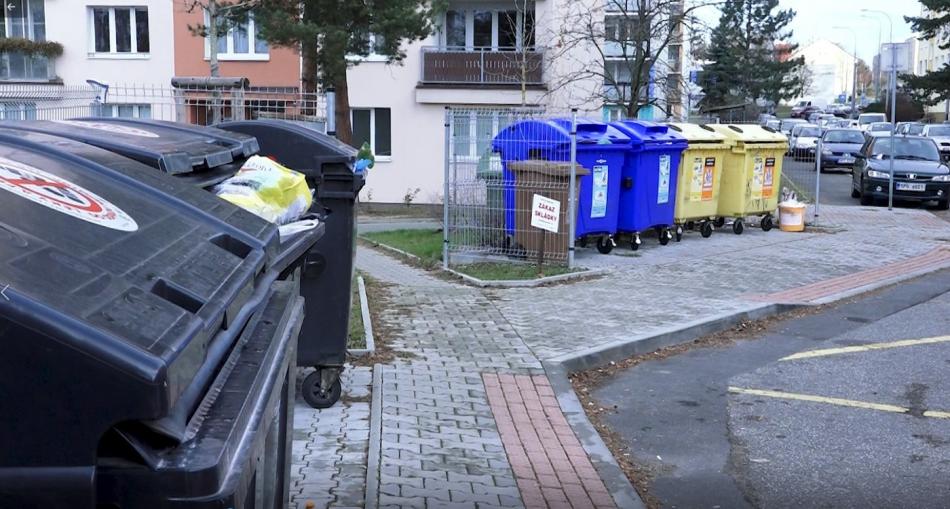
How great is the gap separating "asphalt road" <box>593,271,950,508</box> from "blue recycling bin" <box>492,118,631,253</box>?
3888 mm

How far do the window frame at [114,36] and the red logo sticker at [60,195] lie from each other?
30164 mm

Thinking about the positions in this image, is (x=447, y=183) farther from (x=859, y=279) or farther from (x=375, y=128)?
(x=375, y=128)

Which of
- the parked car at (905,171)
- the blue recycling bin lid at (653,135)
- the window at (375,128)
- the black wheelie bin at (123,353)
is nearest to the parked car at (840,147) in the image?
the parked car at (905,171)

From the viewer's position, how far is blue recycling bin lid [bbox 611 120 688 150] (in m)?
14.2

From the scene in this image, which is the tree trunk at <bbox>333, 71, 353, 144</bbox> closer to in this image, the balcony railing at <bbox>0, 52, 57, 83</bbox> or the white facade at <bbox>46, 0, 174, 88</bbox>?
the white facade at <bbox>46, 0, 174, 88</bbox>

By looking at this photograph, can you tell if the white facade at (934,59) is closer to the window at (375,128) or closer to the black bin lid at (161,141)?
the window at (375,128)

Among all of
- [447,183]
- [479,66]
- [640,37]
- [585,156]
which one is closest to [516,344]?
[447,183]

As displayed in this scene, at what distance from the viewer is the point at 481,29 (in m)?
30.3

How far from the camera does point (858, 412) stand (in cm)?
704

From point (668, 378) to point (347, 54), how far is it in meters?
17.6

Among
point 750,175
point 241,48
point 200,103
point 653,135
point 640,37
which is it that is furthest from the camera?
point 241,48

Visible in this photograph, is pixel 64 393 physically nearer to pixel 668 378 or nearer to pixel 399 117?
pixel 668 378

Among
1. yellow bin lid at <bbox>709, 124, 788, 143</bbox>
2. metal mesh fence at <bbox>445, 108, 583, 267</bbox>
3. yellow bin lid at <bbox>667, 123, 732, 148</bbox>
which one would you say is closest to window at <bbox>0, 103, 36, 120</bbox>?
metal mesh fence at <bbox>445, 108, 583, 267</bbox>

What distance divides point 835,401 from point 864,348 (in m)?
1.85
